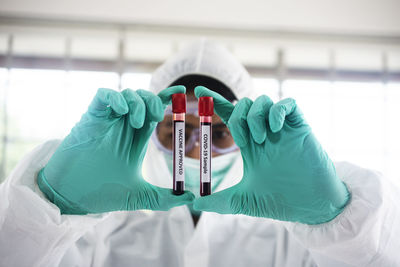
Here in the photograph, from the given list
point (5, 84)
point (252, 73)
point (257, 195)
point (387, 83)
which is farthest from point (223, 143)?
point (387, 83)

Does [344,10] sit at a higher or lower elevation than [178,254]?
higher

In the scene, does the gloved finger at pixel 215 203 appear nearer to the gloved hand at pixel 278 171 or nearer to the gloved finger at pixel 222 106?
the gloved hand at pixel 278 171

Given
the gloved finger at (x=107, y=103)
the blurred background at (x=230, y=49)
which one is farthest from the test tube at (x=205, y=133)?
the blurred background at (x=230, y=49)

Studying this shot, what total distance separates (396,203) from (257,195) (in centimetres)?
46

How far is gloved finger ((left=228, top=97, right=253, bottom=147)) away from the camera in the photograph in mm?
805

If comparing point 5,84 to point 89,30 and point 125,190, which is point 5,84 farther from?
point 125,190

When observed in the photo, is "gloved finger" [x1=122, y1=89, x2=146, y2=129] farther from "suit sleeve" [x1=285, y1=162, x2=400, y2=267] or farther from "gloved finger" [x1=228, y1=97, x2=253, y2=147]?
"suit sleeve" [x1=285, y1=162, x2=400, y2=267]

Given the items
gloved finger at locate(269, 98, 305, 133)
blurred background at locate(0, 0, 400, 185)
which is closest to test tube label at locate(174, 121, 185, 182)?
gloved finger at locate(269, 98, 305, 133)

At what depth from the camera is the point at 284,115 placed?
76 centimetres

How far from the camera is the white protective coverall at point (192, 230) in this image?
2.67 feet

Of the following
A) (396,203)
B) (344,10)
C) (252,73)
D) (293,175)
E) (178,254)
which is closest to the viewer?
(293,175)

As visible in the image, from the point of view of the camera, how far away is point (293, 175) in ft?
2.67

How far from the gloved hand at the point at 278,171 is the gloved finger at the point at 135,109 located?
17cm

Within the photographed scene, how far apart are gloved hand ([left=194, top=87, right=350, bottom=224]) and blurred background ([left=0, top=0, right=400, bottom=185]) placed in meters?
1.76
